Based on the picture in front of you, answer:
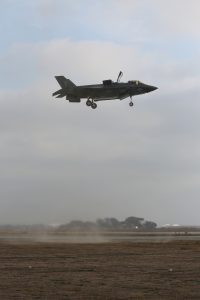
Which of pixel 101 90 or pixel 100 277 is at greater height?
pixel 101 90

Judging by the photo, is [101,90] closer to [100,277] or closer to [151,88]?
[151,88]

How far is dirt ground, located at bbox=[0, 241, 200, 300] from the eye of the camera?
24047mm

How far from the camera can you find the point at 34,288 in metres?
25.7

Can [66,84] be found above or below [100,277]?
above

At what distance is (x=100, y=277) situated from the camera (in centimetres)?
2939

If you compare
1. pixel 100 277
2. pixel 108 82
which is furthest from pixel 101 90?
pixel 100 277

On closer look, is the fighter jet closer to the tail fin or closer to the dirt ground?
the tail fin

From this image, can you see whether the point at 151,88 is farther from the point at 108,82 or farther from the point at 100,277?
the point at 100,277

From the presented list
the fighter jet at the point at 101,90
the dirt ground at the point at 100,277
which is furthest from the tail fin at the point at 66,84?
the dirt ground at the point at 100,277

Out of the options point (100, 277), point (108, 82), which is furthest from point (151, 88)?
point (100, 277)

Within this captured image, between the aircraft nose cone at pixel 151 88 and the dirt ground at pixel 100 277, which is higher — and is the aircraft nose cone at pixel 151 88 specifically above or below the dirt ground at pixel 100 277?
above

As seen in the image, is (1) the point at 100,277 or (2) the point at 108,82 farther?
(2) the point at 108,82

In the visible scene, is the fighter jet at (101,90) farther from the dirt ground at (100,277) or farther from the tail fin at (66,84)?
the dirt ground at (100,277)

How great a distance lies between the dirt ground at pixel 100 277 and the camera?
24.0 meters
